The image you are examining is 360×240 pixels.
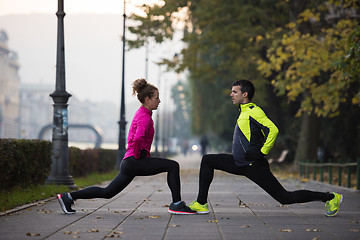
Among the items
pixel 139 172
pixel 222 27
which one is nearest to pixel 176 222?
pixel 139 172

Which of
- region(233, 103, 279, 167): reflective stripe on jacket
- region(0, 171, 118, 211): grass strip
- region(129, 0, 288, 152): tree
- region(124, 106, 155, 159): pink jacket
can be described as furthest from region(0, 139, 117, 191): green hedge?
region(129, 0, 288, 152): tree

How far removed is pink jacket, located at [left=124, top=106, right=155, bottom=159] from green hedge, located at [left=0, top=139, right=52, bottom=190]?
3.48 m

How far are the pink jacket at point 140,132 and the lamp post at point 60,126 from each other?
20.2 feet

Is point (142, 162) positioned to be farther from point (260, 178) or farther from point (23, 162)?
point (23, 162)

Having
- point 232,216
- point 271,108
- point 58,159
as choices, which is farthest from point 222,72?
point 232,216

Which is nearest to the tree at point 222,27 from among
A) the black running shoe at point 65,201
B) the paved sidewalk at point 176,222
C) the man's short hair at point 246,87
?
the paved sidewalk at point 176,222

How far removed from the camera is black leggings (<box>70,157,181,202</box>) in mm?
8562

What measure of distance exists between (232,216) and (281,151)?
2926cm

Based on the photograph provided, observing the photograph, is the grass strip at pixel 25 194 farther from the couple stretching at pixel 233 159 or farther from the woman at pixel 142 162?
the couple stretching at pixel 233 159

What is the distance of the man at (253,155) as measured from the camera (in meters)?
8.20

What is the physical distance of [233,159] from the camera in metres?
8.54

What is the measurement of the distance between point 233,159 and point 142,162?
1194 mm

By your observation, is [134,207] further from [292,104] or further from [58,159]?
[292,104]

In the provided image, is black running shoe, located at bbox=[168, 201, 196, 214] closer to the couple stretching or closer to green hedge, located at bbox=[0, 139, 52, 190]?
the couple stretching
